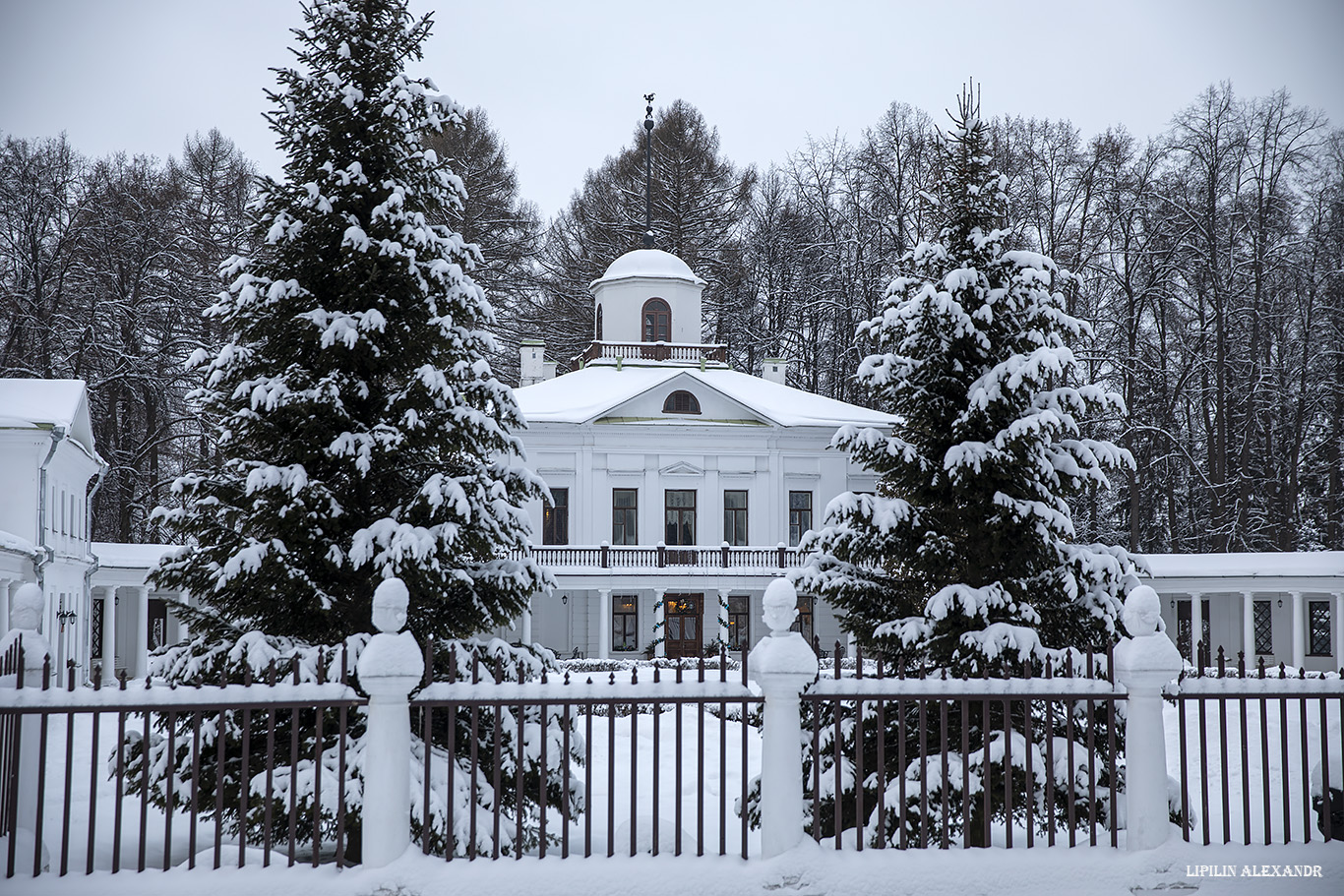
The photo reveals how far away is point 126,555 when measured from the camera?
29.0m

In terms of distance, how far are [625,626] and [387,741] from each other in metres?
26.5

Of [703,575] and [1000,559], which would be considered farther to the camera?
[703,575]

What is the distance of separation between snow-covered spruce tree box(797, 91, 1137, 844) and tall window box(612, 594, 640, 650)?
74.7 ft

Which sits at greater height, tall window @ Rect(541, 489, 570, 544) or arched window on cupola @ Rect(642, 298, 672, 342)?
arched window on cupola @ Rect(642, 298, 672, 342)

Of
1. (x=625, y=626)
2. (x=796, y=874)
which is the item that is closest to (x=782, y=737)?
(x=796, y=874)

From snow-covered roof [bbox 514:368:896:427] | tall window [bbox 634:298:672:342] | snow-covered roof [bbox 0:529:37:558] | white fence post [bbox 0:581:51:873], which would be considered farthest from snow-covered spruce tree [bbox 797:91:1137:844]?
tall window [bbox 634:298:672:342]

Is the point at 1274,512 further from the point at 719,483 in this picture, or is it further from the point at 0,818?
the point at 0,818

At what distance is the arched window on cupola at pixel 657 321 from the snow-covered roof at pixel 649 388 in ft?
7.18

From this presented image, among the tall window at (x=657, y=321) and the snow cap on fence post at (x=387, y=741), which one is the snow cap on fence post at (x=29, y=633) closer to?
the snow cap on fence post at (x=387, y=741)

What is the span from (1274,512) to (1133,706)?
32.7 metres

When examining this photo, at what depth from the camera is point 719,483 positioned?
33312 mm

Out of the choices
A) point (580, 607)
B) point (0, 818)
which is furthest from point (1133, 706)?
point (580, 607)

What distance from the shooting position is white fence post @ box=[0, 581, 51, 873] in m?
6.54

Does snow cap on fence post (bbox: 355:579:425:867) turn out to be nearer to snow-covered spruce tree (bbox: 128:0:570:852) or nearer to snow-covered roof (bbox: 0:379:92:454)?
snow-covered spruce tree (bbox: 128:0:570:852)
